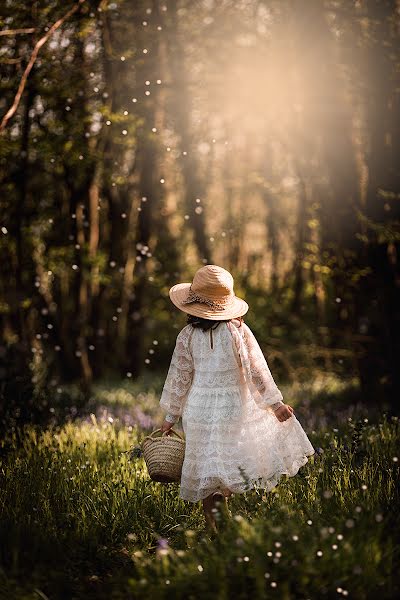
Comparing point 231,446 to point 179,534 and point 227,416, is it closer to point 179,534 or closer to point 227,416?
point 227,416

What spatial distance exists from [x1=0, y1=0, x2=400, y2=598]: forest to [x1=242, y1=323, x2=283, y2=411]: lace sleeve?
25.6 inches

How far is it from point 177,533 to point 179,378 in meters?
1.08

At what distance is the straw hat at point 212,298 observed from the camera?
14.6 feet

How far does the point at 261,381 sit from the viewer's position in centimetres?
445

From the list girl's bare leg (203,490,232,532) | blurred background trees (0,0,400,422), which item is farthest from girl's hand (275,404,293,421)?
blurred background trees (0,0,400,422)

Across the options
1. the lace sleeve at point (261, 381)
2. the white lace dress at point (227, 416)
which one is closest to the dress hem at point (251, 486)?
the white lace dress at point (227, 416)

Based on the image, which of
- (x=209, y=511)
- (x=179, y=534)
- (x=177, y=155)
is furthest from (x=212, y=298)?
(x=177, y=155)

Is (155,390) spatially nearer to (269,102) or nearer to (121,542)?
(269,102)

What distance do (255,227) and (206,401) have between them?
917 inches

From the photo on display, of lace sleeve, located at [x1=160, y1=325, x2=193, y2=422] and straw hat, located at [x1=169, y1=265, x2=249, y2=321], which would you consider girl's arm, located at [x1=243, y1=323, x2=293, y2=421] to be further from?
lace sleeve, located at [x1=160, y1=325, x2=193, y2=422]

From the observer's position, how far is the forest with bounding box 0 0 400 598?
7.27 meters

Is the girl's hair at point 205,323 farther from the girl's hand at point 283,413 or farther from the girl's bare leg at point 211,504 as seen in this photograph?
the girl's bare leg at point 211,504

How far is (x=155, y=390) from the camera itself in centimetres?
1179

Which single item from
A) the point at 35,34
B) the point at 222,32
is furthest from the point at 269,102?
the point at 35,34
